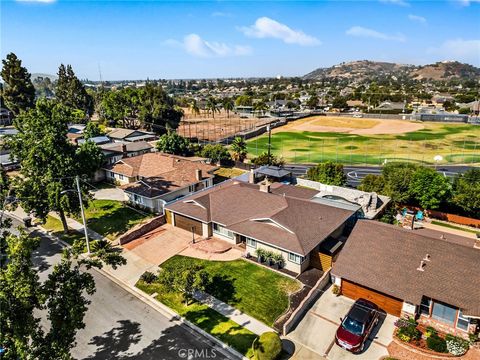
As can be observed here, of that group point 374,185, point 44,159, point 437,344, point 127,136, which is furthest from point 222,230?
point 127,136

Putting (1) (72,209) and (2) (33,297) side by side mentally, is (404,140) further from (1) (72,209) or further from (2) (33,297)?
(2) (33,297)

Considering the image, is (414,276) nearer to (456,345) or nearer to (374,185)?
(456,345)

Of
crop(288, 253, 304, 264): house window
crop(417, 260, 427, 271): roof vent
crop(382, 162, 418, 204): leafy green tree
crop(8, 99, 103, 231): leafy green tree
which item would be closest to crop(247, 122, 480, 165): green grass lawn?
crop(382, 162, 418, 204): leafy green tree

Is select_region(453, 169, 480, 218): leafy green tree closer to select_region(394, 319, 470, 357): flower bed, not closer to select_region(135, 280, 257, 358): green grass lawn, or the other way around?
select_region(394, 319, 470, 357): flower bed

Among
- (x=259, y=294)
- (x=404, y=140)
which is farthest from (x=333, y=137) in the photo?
(x=259, y=294)

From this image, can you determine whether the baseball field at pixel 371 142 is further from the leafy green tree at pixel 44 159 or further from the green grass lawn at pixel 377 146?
the leafy green tree at pixel 44 159

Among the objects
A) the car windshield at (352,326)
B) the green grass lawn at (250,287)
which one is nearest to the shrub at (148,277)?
the green grass lawn at (250,287)

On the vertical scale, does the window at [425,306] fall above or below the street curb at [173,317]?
above
